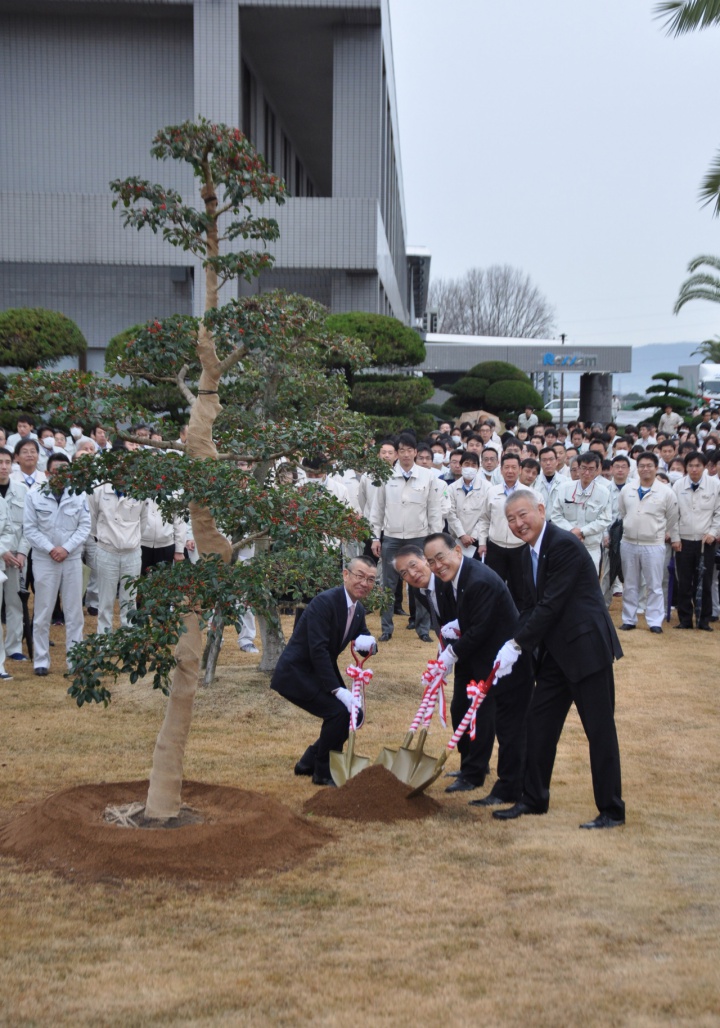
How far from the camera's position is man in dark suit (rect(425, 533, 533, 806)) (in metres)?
6.59

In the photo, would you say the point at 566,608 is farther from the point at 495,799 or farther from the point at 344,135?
the point at 344,135

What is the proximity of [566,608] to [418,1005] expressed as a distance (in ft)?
8.97

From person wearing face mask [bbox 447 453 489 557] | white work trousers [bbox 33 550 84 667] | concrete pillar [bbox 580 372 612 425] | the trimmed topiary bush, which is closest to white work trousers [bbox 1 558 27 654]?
white work trousers [bbox 33 550 84 667]

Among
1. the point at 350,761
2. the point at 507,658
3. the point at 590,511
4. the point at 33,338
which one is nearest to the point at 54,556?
the point at 350,761

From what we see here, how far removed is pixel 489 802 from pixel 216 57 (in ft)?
61.2

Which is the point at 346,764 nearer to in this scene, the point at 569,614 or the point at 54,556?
the point at 569,614

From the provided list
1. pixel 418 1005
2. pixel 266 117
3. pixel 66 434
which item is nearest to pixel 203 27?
pixel 266 117

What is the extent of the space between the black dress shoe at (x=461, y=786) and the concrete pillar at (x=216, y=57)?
1581 cm

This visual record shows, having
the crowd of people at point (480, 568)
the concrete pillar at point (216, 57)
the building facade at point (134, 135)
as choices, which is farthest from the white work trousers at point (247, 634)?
the building facade at point (134, 135)

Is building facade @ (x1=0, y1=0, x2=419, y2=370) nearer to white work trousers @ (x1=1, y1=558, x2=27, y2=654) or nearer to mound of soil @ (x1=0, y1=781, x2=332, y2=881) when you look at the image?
white work trousers @ (x1=1, y1=558, x2=27, y2=654)

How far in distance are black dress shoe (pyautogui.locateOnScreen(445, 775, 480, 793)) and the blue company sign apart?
31.3m

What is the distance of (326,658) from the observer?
22.3 ft

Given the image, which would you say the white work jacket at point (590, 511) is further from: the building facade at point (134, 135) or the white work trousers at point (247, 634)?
the building facade at point (134, 135)

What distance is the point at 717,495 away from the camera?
1257cm
